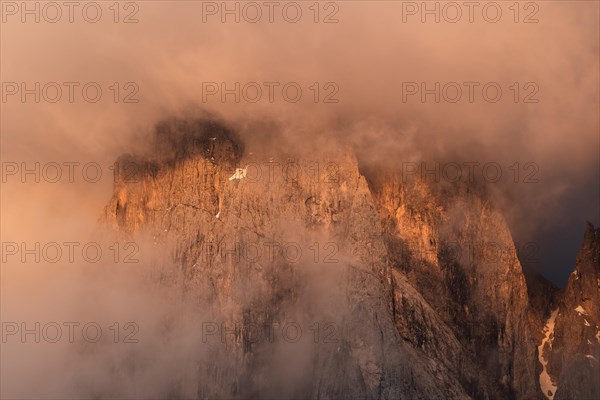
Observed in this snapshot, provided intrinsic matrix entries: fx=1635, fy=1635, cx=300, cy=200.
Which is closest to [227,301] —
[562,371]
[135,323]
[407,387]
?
[135,323]

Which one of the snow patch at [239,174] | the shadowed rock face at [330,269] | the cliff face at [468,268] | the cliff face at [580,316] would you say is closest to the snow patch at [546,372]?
the cliff face at [580,316]

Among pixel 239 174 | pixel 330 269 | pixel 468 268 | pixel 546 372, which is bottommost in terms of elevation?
pixel 546 372

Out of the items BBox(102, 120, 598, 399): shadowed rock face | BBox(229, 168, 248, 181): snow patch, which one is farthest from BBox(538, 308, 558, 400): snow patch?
BBox(229, 168, 248, 181): snow patch

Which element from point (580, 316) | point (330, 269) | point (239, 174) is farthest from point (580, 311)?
point (239, 174)

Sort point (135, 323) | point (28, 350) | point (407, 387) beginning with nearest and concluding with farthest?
point (407, 387) → point (135, 323) → point (28, 350)

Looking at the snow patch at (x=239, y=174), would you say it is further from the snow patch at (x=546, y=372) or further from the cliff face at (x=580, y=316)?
the cliff face at (x=580, y=316)

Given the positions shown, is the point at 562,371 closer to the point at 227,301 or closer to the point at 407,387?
the point at 407,387

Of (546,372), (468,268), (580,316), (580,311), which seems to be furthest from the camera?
(580,311)

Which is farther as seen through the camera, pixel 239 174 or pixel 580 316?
pixel 580 316

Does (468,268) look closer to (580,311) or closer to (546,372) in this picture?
(546,372)
